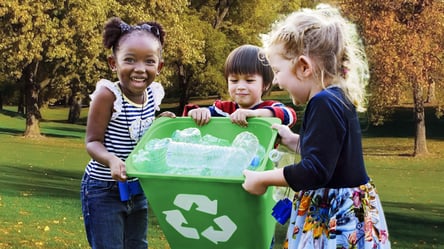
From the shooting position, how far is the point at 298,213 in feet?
8.87

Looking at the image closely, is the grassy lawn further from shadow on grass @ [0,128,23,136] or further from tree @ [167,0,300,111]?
tree @ [167,0,300,111]

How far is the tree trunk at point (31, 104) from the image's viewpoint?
25750 millimetres

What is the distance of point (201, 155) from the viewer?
2867mm

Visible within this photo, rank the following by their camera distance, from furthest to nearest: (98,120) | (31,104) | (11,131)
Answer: (11,131) → (31,104) → (98,120)

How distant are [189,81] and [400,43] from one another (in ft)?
45.0

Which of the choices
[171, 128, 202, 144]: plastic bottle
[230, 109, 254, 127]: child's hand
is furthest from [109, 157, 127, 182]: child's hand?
[230, 109, 254, 127]: child's hand

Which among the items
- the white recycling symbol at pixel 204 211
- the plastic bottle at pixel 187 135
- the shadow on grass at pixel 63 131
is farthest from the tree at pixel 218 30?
the white recycling symbol at pixel 204 211

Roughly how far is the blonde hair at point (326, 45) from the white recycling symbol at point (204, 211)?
27.0 inches

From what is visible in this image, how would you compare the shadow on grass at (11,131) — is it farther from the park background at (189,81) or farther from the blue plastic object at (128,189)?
the blue plastic object at (128,189)

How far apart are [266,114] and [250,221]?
2.21 ft

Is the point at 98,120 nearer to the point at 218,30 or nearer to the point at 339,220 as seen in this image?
the point at 339,220

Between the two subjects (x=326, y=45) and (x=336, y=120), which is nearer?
(x=336, y=120)

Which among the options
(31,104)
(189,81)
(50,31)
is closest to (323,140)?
(50,31)

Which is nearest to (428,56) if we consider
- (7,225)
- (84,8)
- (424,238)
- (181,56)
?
(181,56)
